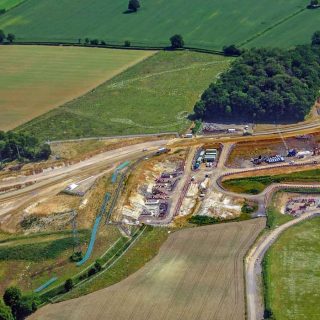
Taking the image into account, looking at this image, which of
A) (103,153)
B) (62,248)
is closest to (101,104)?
(103,153)

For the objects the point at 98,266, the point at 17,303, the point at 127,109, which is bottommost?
the point at 17,303

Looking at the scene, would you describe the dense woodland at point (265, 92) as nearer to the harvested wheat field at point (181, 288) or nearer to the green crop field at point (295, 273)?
the green crop field at point (295, 273)

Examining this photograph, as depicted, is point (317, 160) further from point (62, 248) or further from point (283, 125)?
point (62, 248)

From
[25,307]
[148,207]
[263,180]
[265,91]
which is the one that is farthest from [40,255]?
[265,91]

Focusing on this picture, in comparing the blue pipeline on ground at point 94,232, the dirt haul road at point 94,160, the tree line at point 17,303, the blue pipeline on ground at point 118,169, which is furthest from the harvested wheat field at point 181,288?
the dirt haul road at point 94,160

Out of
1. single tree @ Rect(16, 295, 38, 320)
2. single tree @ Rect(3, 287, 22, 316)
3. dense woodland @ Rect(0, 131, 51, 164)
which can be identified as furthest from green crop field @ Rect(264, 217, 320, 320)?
dense woodland @ Rect(0, 131, 51, 164)

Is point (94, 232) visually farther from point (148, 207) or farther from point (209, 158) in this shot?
point (209, 158)
